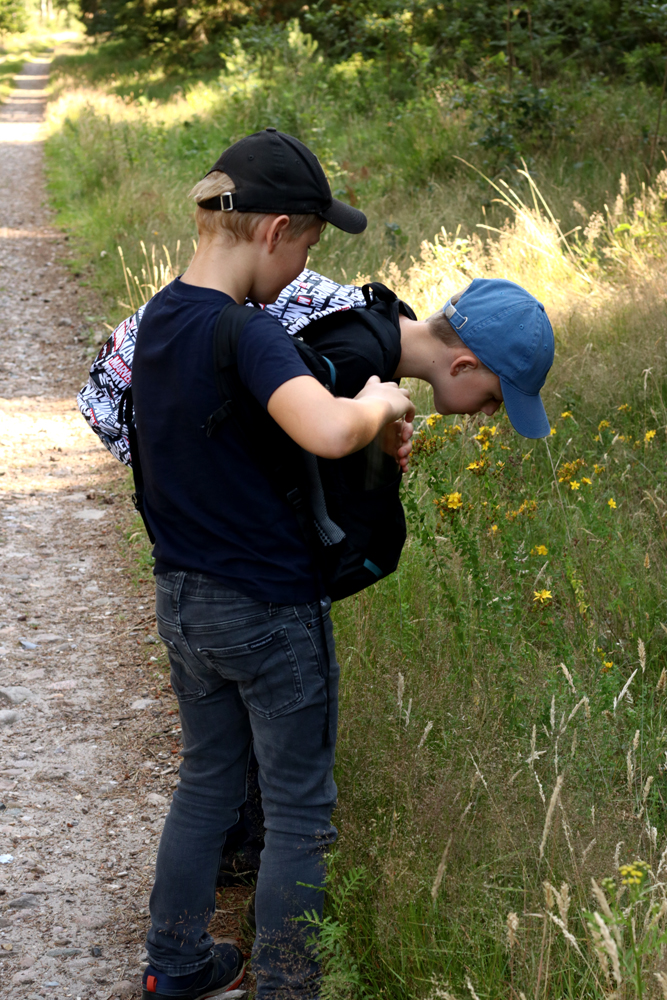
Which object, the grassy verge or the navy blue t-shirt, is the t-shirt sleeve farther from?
the grassy verge

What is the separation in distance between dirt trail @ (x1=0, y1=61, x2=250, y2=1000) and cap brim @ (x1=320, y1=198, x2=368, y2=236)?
186 centimetres

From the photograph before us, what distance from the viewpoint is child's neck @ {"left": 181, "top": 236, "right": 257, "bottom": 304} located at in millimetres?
1739

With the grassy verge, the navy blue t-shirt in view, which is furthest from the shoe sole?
the navy blue t-shirt

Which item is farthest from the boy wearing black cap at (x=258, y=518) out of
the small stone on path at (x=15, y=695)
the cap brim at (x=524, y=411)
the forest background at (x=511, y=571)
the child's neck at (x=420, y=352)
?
the small stone on path at (x=15, y=695)

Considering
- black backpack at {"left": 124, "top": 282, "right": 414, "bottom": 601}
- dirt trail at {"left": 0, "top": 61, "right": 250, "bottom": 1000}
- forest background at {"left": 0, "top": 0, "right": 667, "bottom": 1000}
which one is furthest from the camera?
dirt trail at {"left": 0, "top": 61, "right": 250, "bottom": 1000}

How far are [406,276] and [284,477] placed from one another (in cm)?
499

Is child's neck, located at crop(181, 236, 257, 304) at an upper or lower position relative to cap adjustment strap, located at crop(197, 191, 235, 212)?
lower

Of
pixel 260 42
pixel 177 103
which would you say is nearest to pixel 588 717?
pixel 260 42

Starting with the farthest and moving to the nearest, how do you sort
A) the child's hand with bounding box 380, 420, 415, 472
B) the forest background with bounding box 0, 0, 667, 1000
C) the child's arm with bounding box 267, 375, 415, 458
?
the forest background with bounding box 0, 0, 667, 1000, the child's hand with bounding box 380, 420, 415, 472, the child's arm with bounding box 267, 375, 415, 458

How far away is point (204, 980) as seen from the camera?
6.98ft

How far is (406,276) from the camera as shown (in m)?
6.45

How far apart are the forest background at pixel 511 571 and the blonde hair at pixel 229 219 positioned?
1.14m

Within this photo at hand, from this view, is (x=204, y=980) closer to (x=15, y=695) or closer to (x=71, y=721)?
(x=71, y=721)

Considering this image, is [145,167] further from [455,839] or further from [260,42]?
[455,839]
